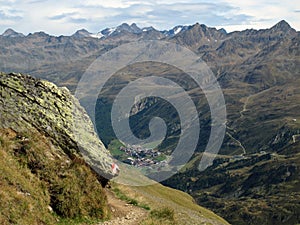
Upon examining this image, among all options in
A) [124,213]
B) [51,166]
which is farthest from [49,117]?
[124,213]

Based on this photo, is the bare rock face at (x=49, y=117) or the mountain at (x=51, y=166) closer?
the mountain at (x=51, y=166)

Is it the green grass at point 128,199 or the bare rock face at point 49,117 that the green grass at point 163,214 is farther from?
the bare rock face at point 49,117

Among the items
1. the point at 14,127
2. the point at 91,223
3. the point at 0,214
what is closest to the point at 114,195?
the point at 91,223

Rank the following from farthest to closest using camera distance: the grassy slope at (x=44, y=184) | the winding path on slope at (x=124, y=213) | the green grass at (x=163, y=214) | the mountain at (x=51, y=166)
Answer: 1. the green grass at (x=163, y=214)
2. the winding path on slope at (x=124, y=213)
3. the mountain at (x=51, y=166)
4. the grassy slope at (x=44, y=184)

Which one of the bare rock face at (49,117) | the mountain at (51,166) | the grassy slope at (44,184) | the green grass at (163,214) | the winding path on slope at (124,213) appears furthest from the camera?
the green grass at (163,214)

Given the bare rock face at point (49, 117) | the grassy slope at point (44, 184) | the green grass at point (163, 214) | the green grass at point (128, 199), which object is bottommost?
the green grass at point (128, 199)

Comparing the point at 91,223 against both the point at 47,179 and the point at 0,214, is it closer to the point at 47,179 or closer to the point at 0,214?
the point at 47,179

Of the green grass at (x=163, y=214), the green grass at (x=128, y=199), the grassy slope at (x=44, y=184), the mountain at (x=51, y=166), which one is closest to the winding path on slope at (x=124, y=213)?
the mountain at (x=51, y=166)

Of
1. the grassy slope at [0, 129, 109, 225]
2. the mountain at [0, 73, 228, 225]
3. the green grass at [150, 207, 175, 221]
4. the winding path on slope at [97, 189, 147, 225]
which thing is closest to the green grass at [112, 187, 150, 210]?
the mountain at [0, 73, 228, 225]
